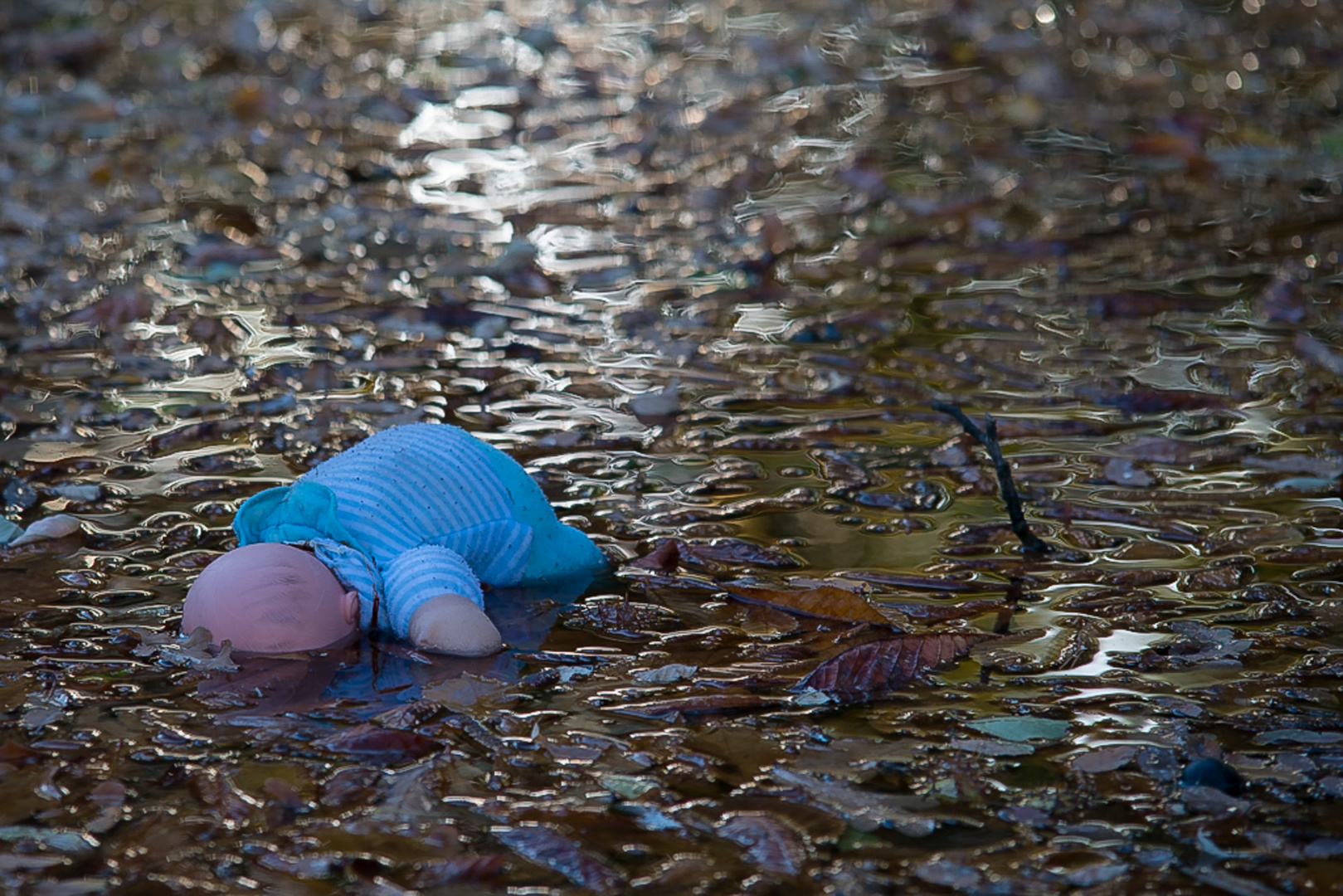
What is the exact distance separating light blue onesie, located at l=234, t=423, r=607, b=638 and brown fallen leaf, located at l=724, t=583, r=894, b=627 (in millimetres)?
405

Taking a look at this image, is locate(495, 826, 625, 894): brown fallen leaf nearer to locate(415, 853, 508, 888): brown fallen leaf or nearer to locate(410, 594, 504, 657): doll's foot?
locate(415, 853, 508, 888): brown fallen leaf

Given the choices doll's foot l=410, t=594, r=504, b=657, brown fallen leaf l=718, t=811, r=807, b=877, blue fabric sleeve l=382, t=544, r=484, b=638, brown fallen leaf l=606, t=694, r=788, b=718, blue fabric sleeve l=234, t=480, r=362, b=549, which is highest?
blue fabric sleeve l=234, t=480, r=362, b=549

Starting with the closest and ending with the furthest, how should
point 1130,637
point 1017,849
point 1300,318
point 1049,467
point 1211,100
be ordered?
point 1017,849 → point 1130,637 → point 1049,467 → point 1300,318 → point 1211,100

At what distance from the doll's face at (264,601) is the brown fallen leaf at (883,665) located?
0.97 meters

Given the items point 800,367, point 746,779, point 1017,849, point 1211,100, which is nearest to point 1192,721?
point 1017,849

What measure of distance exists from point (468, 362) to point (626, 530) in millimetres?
1302

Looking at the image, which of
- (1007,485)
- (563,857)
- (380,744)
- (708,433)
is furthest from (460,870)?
(708,433)

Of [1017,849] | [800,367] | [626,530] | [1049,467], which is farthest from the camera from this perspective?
[800,367]

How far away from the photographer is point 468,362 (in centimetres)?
467

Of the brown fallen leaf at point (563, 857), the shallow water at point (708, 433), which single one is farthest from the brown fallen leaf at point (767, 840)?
the brown fallen leaf at point (563, 857)

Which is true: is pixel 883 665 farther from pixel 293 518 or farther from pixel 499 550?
pixel 293 518

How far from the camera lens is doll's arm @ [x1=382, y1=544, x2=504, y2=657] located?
294 cm

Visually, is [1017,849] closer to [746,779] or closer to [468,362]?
[746,779]

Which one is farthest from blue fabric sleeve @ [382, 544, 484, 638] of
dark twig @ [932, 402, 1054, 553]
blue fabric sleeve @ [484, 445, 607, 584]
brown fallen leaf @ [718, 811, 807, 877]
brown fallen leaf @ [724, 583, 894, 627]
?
dark twig @ [932, 402, 1054, 553]
